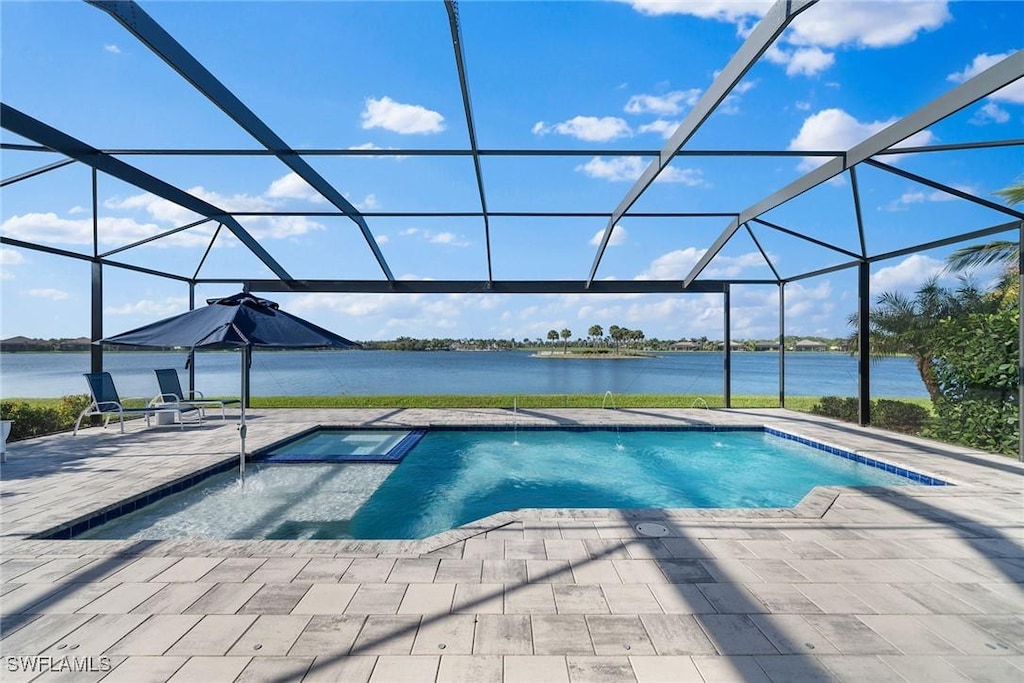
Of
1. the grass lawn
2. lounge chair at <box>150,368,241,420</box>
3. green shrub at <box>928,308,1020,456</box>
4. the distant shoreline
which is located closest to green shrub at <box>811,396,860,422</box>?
the grass lawn

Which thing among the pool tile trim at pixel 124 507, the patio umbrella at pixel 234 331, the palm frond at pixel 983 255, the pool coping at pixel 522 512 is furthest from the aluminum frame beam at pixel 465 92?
the palm frond at pixel 983 255

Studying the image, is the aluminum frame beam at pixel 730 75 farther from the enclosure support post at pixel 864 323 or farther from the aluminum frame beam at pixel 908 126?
the enclosure support post at pixel 864 323

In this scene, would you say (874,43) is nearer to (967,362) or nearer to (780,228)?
(780,228)

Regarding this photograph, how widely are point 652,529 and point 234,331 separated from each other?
4.52 metres

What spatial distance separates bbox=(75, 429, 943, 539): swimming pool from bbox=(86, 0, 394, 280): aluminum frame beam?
406 centimetres

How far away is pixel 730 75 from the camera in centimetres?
428

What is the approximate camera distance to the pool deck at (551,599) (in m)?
2.21

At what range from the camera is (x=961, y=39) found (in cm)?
532

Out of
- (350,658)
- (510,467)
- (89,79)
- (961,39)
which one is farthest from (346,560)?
(961,39)

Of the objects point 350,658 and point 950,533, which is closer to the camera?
point 350,658

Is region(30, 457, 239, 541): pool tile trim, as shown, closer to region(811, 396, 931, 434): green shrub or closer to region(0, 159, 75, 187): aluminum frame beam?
region(0, 159, 75, 187): aluminum frame beam

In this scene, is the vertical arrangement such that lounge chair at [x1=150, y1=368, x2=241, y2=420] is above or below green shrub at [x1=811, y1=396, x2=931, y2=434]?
above

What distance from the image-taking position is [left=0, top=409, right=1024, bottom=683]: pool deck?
221 centimetres

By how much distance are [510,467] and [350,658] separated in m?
4.78
